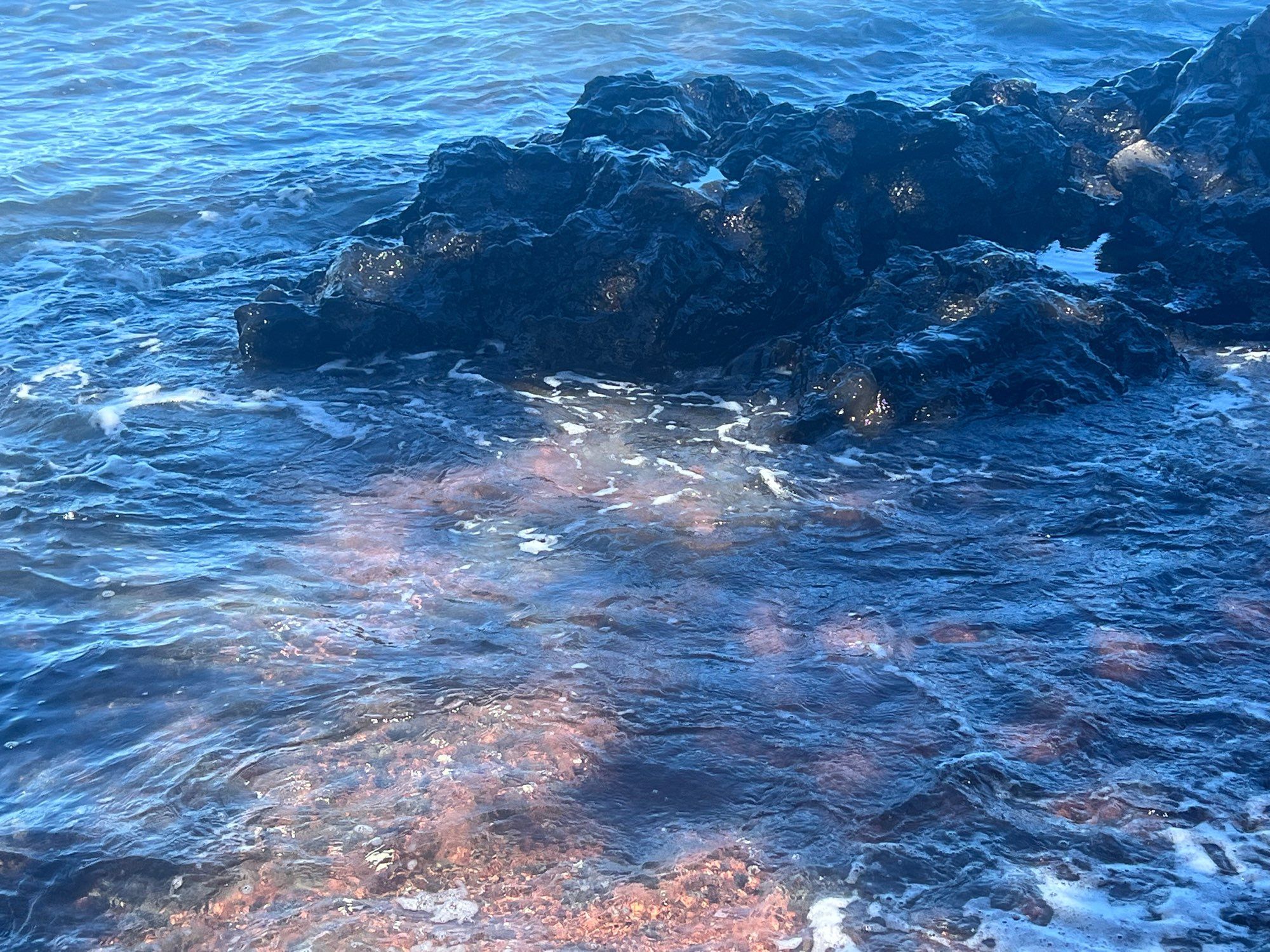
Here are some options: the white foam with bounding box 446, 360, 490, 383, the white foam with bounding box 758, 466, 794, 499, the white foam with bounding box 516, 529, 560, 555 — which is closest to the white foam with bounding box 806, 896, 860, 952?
the white foam with bounding box 516, 529, 560, 555

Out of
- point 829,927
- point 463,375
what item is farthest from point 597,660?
point 463,375

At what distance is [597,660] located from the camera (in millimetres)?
4902

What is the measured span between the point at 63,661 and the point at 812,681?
3.42 metres

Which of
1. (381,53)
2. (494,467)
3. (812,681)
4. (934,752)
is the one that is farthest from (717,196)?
(381,53)

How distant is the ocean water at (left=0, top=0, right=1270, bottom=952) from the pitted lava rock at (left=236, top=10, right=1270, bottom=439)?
1.16 ft

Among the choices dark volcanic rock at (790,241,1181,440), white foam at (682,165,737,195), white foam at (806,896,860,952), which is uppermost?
white foam at (682,165,737,195)

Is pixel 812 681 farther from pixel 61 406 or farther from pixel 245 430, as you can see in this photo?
pixel 61 406

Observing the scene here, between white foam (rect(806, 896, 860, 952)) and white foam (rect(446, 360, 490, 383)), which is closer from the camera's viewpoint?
white foam (rect(806, 896, 860, 952))

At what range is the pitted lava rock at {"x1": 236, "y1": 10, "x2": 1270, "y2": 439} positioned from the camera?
7.16m

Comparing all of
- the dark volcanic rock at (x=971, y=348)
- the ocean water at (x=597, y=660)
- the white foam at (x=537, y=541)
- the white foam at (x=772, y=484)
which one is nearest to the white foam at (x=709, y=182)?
the dark volcanic rock at (x=971, y=348)

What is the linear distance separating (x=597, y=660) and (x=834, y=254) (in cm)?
448

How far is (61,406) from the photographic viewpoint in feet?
23.6

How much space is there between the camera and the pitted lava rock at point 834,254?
7.16 metres

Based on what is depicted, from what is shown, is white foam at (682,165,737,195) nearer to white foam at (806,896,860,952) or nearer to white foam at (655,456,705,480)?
white foam at (655,456,705,480)
